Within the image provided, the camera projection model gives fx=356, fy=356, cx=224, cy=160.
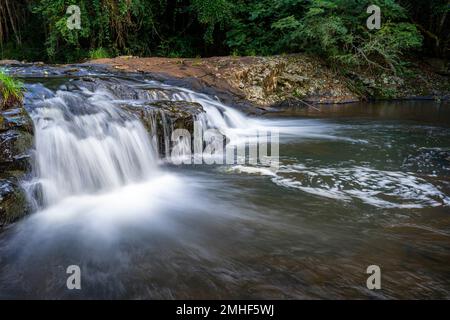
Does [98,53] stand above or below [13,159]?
above

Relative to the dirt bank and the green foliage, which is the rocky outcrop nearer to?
the dirt bank

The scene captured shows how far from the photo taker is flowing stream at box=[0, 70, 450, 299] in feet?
7.40

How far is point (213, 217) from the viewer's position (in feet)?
10.7

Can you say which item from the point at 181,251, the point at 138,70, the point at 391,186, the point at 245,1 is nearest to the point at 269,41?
the point at 245,1

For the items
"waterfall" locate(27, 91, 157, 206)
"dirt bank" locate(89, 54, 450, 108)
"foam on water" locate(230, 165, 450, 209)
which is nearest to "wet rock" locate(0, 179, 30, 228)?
"waterfall" locate(27, 91, 157, 206)

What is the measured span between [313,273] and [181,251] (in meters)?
0.97

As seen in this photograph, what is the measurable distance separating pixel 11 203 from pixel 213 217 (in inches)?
69.0

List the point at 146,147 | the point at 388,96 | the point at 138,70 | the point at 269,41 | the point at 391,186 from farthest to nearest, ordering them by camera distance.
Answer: the point at 269,41 → the point at 388,96 → the point at 138,70 → the point at 146,147 → the point at 391,186

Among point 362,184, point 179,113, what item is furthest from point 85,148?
point 362,184

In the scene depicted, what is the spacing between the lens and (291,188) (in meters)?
3.79

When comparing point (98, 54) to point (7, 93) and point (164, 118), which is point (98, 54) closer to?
point (164, 118)
